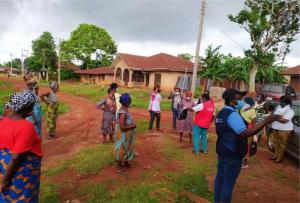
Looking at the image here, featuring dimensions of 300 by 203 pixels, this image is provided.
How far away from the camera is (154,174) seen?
621cm

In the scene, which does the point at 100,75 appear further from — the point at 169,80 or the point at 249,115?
the point at 249,115

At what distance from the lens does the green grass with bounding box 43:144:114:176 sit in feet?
20.6

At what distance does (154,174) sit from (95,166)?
1236 mm

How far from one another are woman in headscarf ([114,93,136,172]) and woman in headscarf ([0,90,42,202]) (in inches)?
96.6

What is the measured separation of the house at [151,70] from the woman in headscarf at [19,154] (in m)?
25.1

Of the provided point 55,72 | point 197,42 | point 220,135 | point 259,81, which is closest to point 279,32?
point 259,81

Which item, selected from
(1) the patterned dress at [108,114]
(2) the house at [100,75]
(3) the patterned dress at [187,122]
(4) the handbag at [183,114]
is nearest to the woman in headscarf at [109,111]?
(1) the patterned dress at [108,114]

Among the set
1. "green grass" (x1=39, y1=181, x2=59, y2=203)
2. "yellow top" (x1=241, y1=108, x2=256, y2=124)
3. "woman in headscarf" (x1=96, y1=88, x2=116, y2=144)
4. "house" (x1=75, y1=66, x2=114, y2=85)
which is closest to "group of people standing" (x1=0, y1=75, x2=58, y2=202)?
"green grass" (x1=39, y1=181, x2=59, y2=203)

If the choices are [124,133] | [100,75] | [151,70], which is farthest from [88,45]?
[124,133]

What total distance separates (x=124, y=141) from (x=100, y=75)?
40150mm

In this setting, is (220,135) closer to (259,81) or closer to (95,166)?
(95,166)

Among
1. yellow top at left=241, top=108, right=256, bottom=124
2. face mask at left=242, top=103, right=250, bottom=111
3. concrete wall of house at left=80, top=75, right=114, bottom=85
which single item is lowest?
concrete wall of house at left=80, top=75, right=114, bottom=85

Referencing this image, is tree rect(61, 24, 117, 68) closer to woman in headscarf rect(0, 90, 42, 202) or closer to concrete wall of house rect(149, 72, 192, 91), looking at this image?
concrete wall of house rect(149, 72, 192, 91)

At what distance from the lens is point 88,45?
50.5 metres
